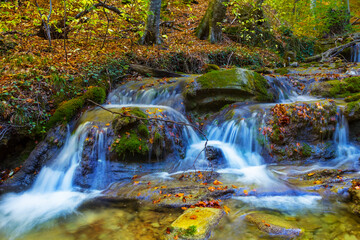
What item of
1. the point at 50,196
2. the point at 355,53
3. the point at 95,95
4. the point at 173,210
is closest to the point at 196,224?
the point at 173,210

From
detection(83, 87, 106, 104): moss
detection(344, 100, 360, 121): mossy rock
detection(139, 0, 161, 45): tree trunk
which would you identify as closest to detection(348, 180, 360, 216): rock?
detection(344, 100, 360, 121): mossy rock

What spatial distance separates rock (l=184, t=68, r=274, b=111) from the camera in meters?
6.82

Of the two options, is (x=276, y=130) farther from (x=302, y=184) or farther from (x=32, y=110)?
(x=32, y=110)

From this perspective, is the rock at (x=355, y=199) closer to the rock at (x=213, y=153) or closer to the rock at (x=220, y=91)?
the rock at (x=213, y=153)

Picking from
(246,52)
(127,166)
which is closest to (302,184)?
(127,166)

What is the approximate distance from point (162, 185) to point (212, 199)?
1060 millimetres

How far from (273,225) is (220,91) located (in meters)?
4.67

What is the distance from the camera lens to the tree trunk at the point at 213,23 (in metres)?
12.4

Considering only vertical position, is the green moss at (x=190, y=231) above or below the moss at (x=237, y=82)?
below

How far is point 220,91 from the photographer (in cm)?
684

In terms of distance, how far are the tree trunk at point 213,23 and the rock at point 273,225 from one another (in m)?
11.5

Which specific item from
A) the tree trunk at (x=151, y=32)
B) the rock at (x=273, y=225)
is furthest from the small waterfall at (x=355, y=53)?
the rock at (x=273, y=225)

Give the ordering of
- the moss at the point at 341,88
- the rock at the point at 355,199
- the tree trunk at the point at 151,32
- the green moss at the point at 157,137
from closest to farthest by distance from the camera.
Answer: the rock at the point at 355,199 → the green moss at the point at 157,137 → the moss at the point at 341,88 → the tree trunk at the point at 151,32

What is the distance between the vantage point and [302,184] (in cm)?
401
